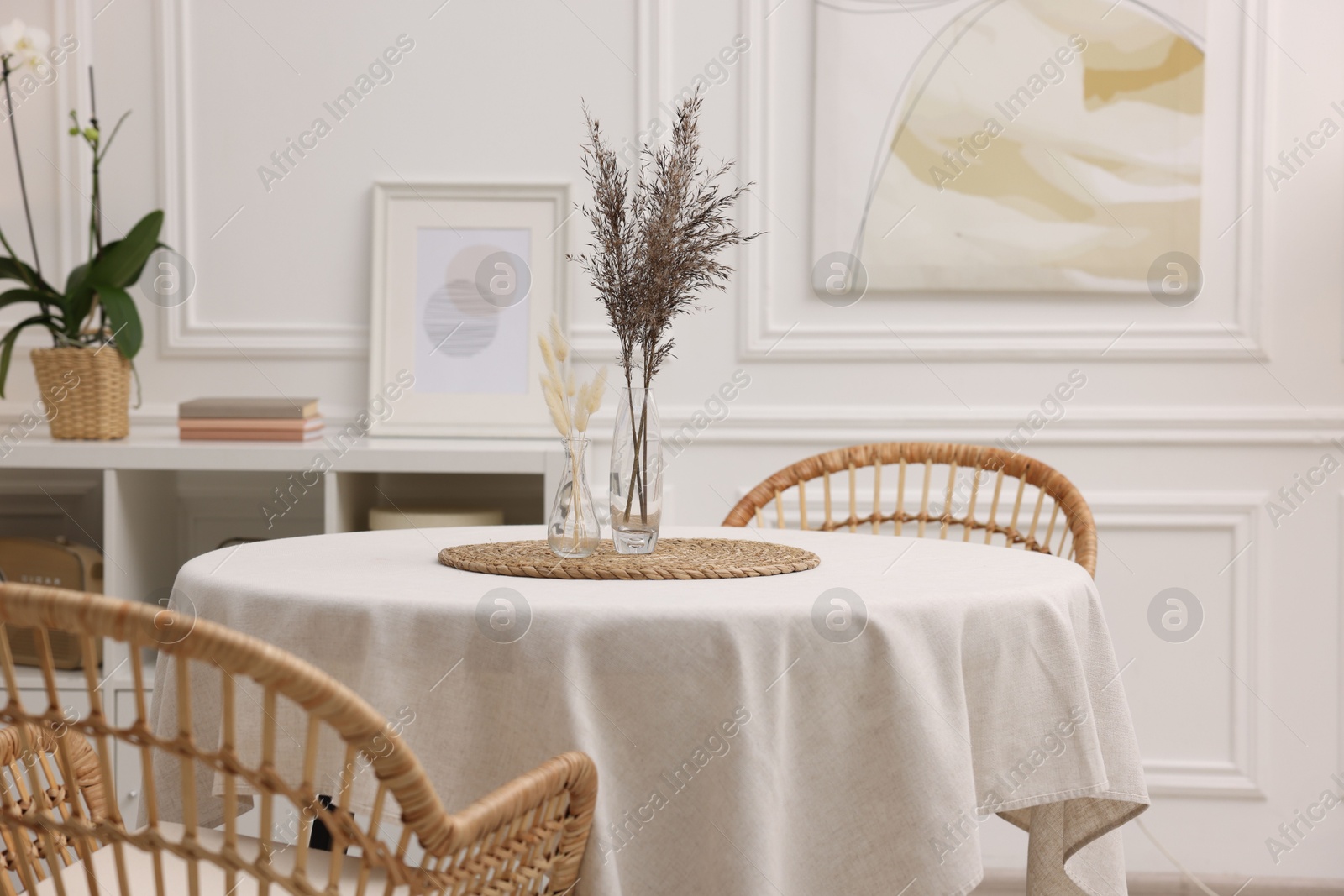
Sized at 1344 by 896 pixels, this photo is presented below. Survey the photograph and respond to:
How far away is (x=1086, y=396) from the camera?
8.78 ft

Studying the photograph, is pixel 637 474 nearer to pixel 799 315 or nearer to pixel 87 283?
pixel 799 315

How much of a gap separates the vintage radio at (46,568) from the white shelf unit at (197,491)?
5cm

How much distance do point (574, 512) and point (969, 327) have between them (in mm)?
1512

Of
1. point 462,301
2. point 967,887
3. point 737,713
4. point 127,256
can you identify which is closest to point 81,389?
point 127,256

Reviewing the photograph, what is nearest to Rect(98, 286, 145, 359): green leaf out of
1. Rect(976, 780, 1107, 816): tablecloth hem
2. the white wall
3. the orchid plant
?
the orchid plant

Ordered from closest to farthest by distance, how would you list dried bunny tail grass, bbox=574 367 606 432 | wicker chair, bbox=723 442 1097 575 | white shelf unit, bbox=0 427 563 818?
dried bunny tail grass, bbox=574 367 606 432 < wicker chair, bbox=723 442 1097 575 < white shelf unit, bbox=0 427 563 818

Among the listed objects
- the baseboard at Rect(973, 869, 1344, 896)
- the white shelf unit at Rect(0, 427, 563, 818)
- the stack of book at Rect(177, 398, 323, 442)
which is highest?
the stack of book at Rect(177, 398, 323, 442)

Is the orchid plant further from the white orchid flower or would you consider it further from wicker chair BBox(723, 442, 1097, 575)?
wicker chair BBox(723, 442, 1097, 575)

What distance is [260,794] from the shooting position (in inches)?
35.9

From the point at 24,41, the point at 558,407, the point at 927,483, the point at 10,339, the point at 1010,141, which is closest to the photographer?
the point at 558,407

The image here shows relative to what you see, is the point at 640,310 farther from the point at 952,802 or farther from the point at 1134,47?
the point at 1134,47

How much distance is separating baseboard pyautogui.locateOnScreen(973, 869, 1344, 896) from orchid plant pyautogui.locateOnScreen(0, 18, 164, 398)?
233cm

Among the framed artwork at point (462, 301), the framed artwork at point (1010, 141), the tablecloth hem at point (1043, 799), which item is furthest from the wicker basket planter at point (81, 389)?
the tablecloth hem at point (1043, 799)

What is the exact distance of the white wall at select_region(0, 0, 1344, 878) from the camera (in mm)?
2639
